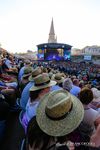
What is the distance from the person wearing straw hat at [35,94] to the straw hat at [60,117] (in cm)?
105

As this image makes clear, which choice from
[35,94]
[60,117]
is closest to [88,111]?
[35,94]

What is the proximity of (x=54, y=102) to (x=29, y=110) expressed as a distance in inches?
47.6

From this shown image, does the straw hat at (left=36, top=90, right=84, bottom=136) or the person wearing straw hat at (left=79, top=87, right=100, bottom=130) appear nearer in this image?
the straw hat at (left=36, top=90, right=84, bottom=136)

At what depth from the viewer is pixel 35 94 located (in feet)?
10.8

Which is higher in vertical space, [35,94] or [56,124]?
[56,124]

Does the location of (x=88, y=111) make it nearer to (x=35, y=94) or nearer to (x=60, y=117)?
(x=35, y=94)

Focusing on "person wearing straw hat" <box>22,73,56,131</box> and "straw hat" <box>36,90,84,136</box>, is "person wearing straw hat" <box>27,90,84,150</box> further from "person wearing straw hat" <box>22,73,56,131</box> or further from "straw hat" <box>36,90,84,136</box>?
"person wearing straw hat" <box>22,73,56,131</box>

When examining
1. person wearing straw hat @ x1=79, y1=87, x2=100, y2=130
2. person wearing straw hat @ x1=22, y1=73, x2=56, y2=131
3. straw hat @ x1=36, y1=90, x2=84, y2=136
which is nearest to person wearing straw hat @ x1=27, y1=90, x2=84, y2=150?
straw hat @ x1=36, y1=90, x2=84, y2=136

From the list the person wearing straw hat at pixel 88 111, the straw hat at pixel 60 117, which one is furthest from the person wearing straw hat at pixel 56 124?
the person wearing straw hat at pixel 88 111

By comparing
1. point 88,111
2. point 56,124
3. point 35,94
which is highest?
point 56,124

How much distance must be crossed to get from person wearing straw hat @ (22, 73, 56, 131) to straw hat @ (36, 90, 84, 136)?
105 cm

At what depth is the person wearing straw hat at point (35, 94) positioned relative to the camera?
3.01m

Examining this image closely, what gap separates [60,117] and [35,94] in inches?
57.6

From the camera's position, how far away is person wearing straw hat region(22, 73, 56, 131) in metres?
3.01
